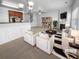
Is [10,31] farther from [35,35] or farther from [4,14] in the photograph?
[35,35]

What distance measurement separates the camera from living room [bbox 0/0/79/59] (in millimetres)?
3076

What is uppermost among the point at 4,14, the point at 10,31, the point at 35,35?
the point at 4,14

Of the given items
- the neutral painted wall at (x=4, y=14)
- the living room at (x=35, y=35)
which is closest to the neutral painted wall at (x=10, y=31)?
the living room at (x=35, y=35)

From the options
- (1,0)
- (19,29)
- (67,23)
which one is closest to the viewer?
(1,0)

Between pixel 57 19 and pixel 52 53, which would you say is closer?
pixel 52 53

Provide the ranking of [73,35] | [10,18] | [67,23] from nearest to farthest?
1. [73,35]
2. [10,18]
3. [67,23]

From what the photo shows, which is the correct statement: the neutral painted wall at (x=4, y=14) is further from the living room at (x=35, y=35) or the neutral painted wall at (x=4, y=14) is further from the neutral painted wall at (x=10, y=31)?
the neutral painted wall at (x=10, y=31)

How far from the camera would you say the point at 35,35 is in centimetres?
430

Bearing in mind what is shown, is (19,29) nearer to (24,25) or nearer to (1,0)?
(24,25)

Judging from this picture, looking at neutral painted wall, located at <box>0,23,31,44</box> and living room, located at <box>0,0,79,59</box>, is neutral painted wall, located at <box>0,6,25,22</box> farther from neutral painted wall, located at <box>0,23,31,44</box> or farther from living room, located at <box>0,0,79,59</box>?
neutral painted wall, located at <box>0,23,31,44</box>

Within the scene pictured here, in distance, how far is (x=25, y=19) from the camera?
7.19m

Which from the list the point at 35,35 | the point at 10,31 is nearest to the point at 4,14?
the point at 10,31

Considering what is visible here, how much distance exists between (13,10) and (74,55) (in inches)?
198

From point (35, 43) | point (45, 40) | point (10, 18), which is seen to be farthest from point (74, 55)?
point (10, 18)
